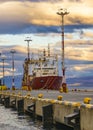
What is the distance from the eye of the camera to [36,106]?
35250 millimetres

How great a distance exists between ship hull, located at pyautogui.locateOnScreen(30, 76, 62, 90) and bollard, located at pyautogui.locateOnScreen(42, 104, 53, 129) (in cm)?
9388

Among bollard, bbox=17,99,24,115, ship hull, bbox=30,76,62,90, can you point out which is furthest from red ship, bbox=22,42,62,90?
bollard, bbox=17,99,24,115

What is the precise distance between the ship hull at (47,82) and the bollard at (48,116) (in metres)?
93.9

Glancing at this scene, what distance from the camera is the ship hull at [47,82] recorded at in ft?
409

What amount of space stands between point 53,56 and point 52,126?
106 metres

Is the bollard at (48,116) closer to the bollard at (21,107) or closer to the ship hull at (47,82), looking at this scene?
the bollard at (21,107)

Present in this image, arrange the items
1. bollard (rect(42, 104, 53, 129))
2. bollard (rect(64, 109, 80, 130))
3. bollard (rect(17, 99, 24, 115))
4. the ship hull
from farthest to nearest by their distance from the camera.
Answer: the ship hull, bollard (rect(17, 99, 24, 115)), bollard (rect(42, 104, 53, 129)), bollard (rect(64, 109, 80, 130))

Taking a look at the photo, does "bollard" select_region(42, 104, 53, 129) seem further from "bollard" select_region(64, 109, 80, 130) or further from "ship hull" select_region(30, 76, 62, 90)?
"ship hull" select_region(30, 76, 62, 90)

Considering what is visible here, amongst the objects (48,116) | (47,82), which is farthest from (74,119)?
(47,82)

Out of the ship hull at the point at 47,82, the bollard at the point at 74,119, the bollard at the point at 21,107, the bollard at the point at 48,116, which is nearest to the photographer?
the bollard at the point at 74,119

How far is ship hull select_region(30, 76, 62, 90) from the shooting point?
12456 centimetres

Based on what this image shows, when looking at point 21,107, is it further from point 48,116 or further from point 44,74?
point 44,74

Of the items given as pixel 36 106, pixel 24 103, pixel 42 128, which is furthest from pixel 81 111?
pixel 24 103

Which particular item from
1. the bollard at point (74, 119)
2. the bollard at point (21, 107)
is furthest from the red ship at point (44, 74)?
the bollard at point (74, 119)
